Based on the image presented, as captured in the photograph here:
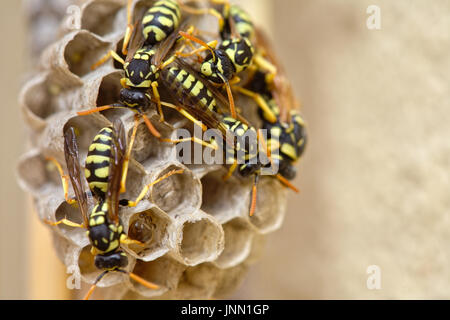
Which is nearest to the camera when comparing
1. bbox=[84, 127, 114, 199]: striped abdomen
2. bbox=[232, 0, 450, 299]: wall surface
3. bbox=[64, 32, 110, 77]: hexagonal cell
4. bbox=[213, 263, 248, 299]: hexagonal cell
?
bbox=[84, 127, 114, 199]: striped abdomen

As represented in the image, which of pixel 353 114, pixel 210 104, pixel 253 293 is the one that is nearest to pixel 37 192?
pixel 210 104

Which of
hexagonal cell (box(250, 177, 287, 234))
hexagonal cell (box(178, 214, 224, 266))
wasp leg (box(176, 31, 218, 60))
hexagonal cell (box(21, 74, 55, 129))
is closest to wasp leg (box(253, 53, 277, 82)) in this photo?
wasp leg (box(176, 31, 218, 60))

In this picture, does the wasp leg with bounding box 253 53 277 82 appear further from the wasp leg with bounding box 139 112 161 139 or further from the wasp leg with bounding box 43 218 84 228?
the wasp leg with bounding box 43 218 84 228

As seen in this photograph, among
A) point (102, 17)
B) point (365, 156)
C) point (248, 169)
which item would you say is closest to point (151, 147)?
point (248, 169)

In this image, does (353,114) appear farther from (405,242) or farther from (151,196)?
(151,196)

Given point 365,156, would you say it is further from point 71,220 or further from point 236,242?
point 71,220

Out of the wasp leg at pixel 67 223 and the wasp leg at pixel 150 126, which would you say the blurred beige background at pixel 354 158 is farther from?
the wasp leg at pixel 150 126

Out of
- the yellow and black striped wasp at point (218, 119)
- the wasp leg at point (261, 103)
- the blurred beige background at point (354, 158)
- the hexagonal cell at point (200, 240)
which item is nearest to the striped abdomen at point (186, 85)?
the yellow and black striped wasp at point (218, 119)
